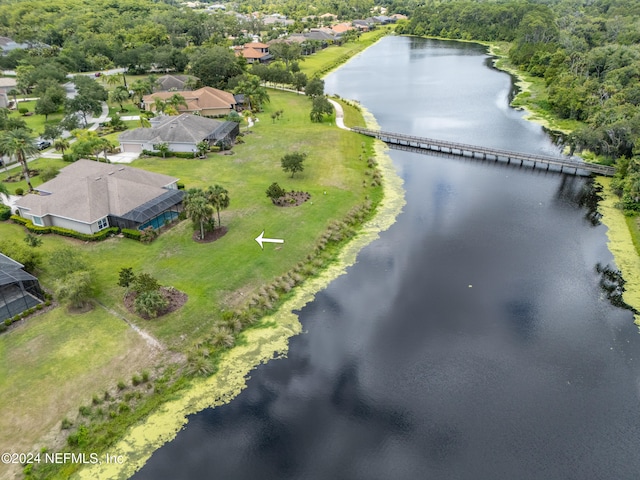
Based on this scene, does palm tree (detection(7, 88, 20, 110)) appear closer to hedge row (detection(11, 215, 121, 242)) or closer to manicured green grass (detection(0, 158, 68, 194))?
manicured green grass (detection(0, 158, 68, 194))

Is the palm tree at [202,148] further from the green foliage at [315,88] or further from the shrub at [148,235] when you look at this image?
the green foliage at [315,88]

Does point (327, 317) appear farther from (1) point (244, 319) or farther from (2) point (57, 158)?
(2) point (57, 158)

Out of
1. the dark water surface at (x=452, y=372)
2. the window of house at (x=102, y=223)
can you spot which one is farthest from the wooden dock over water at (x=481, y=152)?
the window of house at (x=102, y=223)

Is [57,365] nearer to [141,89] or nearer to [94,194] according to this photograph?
[94,194]

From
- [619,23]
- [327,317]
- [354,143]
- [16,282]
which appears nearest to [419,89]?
[354,143]

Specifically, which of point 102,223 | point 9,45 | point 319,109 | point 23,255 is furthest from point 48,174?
point 9,45

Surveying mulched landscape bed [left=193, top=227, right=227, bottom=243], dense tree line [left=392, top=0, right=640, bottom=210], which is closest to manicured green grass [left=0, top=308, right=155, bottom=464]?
mulched landscape bed [left=193, top=227, right=227, bottom=243]
